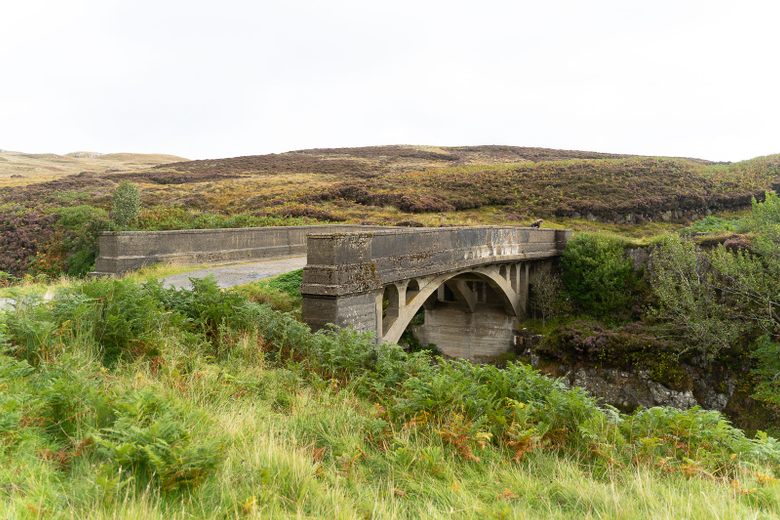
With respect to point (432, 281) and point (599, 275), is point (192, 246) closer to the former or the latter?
point (432, 281)

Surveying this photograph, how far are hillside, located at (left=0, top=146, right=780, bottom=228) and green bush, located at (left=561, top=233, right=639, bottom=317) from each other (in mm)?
8719

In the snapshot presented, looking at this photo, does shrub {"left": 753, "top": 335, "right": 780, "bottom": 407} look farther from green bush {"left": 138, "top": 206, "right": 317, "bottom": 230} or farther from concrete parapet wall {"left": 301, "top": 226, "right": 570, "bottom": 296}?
green bush {"left": 138, "top": 206, "right": 317, "bottom": 230}

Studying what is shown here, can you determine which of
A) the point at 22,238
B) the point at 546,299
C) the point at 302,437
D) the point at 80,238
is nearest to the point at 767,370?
the point at 546,299

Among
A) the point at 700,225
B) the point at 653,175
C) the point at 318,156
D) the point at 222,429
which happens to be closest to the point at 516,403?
the point at 222,429

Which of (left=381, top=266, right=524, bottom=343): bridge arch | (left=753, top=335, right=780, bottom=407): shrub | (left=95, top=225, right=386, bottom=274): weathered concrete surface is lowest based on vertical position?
(left=753, top=335, right=780, bottom=407): shrub

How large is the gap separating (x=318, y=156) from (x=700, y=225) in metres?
43.2

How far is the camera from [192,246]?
13719 millimetres

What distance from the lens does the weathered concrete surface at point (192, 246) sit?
12156mm

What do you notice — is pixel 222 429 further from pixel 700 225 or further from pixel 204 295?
pixel 700 225

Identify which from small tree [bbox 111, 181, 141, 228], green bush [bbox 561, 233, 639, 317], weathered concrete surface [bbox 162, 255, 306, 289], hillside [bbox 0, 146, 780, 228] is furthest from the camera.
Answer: hillside [bbox 0, 146, 780, 228]

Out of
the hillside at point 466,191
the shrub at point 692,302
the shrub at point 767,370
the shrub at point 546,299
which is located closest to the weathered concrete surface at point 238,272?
the shrub at point 546,299

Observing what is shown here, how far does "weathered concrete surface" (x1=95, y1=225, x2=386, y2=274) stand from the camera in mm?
12156

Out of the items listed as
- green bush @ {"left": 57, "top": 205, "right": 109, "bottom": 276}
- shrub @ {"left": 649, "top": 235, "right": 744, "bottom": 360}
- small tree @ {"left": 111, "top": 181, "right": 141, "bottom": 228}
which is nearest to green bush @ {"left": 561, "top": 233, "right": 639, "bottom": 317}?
shrub @ {"left": 649, "top": 235, "right": 744, "bottom": 360}

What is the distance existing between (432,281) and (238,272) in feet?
16.2
